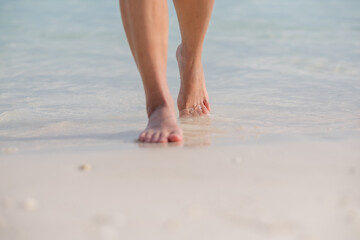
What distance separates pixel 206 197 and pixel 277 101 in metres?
1.23

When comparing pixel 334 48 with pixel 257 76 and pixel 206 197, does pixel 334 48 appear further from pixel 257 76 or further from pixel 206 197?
pixel 206 197

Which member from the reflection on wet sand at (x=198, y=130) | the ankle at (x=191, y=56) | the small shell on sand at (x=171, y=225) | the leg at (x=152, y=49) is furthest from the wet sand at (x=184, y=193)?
the ankle at (x=191, y=56)

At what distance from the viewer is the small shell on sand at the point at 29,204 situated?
882 mm

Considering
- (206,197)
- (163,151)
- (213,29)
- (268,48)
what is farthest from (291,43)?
(206,197)

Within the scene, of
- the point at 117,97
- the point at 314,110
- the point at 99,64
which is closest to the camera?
the point at 314,110

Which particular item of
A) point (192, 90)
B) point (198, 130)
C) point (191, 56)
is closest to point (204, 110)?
point (192, 90)

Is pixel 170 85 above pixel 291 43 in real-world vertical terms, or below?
above

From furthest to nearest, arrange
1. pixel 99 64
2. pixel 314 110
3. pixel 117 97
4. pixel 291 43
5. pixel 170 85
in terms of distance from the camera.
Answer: pixel 291 43 → pixel 99 64 → pixel 170 85 → pixel 117 97 → pixel 314 110

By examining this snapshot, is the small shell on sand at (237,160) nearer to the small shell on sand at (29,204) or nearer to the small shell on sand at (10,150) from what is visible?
the small shell on sand at (29,204)

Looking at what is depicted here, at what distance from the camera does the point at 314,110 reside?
1.91 m

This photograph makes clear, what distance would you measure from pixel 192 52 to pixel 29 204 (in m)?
1.16

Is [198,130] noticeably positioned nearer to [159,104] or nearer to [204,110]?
[159,104]

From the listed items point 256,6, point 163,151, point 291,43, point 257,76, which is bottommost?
point 256,6

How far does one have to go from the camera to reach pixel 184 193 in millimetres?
945
